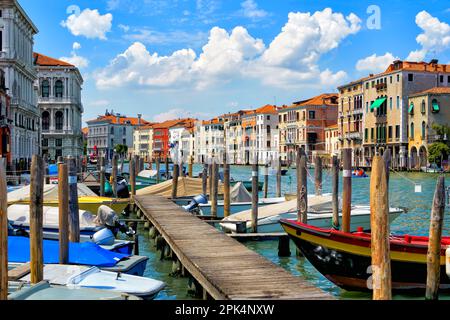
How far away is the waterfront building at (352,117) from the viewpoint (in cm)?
5609

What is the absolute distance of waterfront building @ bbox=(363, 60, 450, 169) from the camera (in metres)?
49.2

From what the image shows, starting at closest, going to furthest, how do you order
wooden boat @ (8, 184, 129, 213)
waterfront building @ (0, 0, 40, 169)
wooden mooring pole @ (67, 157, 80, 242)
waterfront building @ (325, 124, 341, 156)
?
1. wooden mooring pole @ (67, 157, 80, 242)
2. wooden boat @ (8, 184, 129, 213)
3. waterfront building @ (0, 0, 40, 169)
4. waterfront building @ (325, 124, 341, 156)

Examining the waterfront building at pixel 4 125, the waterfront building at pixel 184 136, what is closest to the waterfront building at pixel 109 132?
the waterfront building at pixel 184 136

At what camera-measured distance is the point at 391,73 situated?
50.1 metres

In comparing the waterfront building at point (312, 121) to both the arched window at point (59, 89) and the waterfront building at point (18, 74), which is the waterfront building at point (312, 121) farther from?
the waterfront building at point (18, 74)

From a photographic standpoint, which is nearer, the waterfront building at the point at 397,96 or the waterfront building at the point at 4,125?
the waterfront building at the point at 4,125

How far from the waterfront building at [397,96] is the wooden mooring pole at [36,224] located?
43.7 meters

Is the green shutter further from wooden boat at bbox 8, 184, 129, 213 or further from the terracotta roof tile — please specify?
wooden boat at bbox 8, 184, 129, 213

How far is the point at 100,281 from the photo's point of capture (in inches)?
253

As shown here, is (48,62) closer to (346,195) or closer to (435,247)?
(346,195)

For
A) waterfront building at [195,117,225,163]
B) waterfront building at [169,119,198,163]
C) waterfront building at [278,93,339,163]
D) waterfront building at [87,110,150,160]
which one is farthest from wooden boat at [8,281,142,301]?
waterfront building at [87,110,150,160]

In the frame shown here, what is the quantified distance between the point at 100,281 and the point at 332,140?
59026mm

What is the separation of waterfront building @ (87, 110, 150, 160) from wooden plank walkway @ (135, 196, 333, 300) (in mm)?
88035
